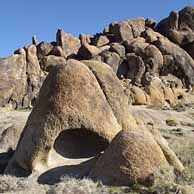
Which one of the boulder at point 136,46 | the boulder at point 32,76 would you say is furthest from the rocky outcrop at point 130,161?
the boulder at point 136,46

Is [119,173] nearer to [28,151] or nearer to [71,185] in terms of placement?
[71,185]

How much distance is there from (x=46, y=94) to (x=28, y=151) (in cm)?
160

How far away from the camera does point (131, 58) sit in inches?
2474

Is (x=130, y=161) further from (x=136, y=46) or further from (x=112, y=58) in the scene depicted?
(x=136, y=46)

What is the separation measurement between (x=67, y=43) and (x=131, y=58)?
12446mm

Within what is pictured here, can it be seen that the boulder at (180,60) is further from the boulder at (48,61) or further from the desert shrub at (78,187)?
the desert shrub at (78,187)

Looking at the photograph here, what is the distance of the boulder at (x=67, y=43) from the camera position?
70125 mm

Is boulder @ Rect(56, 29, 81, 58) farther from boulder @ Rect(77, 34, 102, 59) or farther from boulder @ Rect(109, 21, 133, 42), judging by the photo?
boulder @ Rect(109, 21, 133, 42)

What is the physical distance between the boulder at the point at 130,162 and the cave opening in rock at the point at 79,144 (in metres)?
1.61

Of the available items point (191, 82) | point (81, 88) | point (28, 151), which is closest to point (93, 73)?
point (81, 88)

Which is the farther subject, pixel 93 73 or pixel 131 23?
pixel 131 23

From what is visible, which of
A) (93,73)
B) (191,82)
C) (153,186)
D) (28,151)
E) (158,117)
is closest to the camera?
(153,186)

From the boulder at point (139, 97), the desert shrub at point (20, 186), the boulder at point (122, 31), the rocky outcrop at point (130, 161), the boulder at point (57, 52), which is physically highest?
the boulder at point (122, 31)

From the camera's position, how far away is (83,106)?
1273cm
